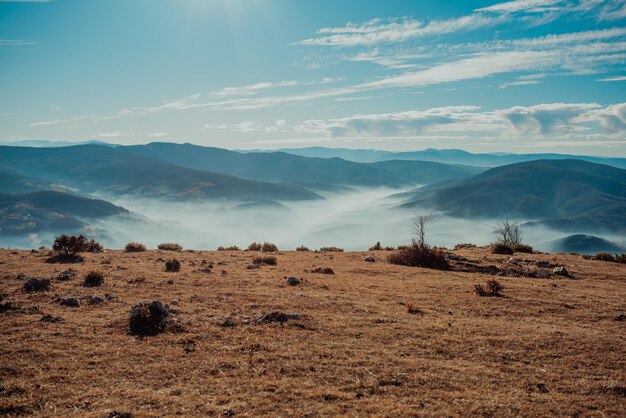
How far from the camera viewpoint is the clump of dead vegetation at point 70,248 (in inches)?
851

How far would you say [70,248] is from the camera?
25.3 metres

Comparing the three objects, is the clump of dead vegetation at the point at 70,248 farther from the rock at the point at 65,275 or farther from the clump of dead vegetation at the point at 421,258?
the clump of dead vegetation at the point at 421,258

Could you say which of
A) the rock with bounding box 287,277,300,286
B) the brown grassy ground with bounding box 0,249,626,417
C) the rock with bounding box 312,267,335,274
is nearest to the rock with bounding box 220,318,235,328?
the brown grassy ground with bounding box 0,249,626,417

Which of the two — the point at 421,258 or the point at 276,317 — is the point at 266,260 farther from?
the point at 276,317

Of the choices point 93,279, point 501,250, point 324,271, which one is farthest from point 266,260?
point 501,250

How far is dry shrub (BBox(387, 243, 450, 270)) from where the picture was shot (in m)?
24.6

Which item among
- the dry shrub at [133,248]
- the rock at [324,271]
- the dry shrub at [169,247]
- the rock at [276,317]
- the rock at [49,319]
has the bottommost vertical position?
the dry shrub at [169,247]

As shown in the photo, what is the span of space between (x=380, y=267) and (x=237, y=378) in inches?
639

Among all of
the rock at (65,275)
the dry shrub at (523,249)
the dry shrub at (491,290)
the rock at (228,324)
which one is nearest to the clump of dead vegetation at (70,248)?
the rock at (65,275)

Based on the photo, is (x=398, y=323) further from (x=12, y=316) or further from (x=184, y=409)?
(x=12, y=316)

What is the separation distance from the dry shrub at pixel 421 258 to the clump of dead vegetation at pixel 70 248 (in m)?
18.5

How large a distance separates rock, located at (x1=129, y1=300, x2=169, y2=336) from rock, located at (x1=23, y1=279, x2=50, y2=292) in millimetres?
5279

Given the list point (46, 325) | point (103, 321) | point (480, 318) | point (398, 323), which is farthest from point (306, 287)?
point (46, 325)

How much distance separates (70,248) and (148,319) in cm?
1774
